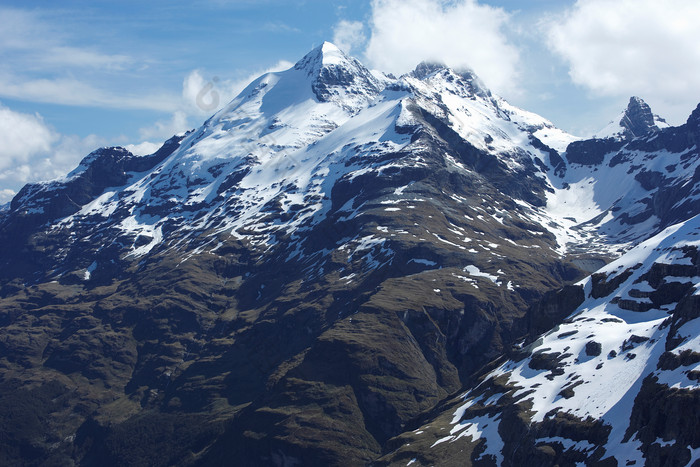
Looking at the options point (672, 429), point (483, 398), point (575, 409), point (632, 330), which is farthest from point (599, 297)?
point (672, 429)

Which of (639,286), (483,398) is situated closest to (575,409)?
(483,398)

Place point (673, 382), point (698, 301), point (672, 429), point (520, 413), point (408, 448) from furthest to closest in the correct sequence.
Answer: point (408, 448)
point (520, 413)
point (698, 301)
point (673, 382)
point (672, 429)

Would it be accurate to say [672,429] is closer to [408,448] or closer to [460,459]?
[460,459]

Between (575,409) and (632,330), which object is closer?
(575,409)

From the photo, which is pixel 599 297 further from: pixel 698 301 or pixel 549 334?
pixel 698 301

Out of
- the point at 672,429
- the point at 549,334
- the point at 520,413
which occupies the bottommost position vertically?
the point at 672,429

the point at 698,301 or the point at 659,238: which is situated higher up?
the point at 659,238

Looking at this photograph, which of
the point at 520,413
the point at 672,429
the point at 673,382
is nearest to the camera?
the point at 672,429
